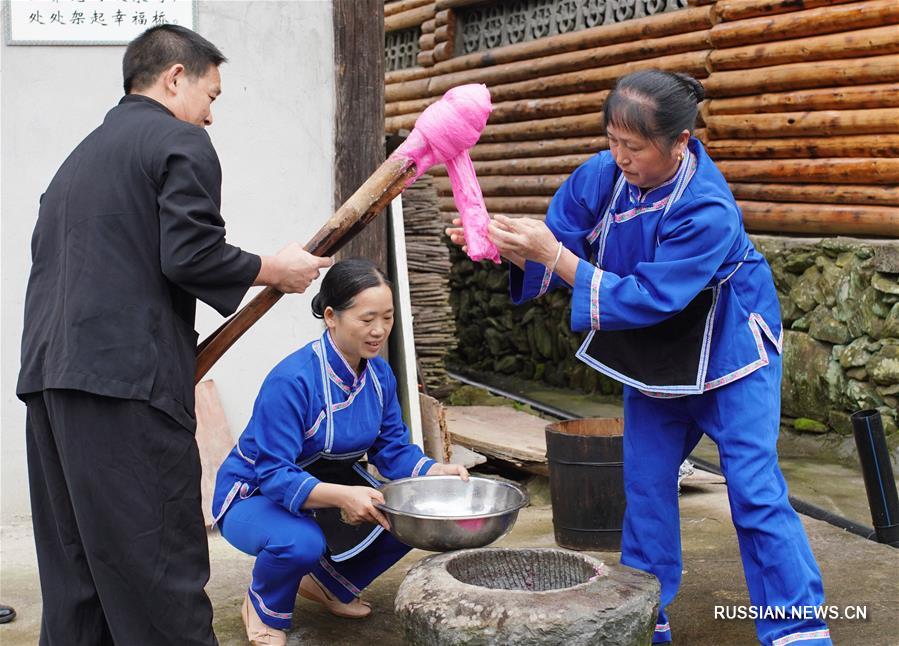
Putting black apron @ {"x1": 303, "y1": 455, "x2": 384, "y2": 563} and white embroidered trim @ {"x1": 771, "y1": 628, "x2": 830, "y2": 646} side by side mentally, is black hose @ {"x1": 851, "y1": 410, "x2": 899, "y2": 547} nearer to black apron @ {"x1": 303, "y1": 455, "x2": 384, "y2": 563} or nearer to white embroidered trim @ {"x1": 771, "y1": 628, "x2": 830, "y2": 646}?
white embroidered trim @ {"x1": 771, "y1": 628, "x2": 830, "y2": 646}

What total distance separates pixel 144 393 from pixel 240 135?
8.55ft

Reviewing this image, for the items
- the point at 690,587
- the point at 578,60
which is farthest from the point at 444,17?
the point at 690,587

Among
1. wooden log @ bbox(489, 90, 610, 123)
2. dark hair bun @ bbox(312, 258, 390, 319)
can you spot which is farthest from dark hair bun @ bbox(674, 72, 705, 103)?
wooden log @ bbox(489, 90, 610, 123)

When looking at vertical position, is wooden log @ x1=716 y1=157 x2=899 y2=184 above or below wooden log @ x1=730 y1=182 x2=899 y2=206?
above

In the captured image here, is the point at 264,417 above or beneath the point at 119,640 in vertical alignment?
above

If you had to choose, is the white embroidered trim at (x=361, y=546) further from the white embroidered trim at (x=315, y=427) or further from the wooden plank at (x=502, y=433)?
the wooden plank at (x=502, y=433)

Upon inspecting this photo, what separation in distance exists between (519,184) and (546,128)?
1.96 ft

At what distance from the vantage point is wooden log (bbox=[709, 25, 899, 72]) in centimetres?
664

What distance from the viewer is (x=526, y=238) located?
3348 millimetres

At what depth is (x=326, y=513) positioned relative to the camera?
156 inches

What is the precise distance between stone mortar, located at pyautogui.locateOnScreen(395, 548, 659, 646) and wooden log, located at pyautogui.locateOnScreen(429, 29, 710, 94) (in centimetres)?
577

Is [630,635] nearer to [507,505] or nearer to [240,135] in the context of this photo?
[507,505]

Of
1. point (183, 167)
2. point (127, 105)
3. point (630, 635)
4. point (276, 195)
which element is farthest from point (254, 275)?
point (276, 195)

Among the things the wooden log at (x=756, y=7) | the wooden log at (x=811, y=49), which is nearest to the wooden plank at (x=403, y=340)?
the wooden log at (x=811, y=49)
